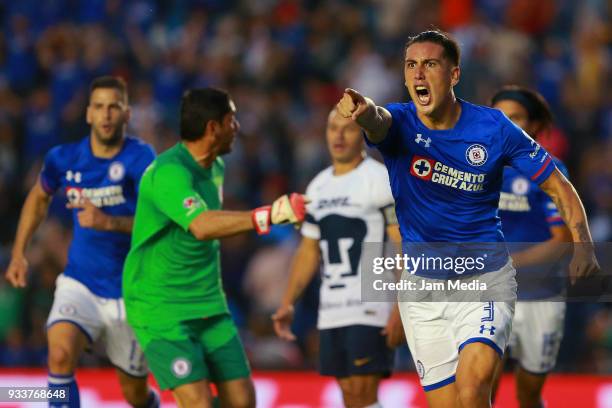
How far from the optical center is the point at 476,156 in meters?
6.76

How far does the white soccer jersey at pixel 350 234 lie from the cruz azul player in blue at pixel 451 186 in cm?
159

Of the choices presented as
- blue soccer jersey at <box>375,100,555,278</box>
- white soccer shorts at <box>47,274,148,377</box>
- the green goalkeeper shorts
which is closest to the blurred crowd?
white soccer shorts at <box>47,274,148,377</box>

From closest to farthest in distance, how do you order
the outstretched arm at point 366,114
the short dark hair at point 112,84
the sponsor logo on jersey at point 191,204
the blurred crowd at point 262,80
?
the outstretched arm at point 366,114 → the sponsor logo on jersey at point 191,204 → the short dark hair at point 112,84 → the blurred crowd at point 262,80

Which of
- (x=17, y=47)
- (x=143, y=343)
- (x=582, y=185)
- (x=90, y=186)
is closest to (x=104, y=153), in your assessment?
(x=90, y=186)

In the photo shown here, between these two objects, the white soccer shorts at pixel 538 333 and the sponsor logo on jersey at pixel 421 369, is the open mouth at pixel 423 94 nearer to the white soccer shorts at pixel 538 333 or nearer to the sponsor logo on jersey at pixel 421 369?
the sponsor logo on jersey at pixel 421 369

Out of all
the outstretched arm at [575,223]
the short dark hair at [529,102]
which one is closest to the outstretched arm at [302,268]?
the short dark hair at [529,102]

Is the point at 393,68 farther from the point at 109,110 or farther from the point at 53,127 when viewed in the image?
the point at 109,110

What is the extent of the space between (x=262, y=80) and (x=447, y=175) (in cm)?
906

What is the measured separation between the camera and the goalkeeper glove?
21.7ft

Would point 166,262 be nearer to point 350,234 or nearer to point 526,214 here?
point 350,234

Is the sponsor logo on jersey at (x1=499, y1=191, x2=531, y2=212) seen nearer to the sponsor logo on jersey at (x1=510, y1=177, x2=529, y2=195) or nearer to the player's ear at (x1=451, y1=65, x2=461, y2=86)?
the sponsor logo on jersey at (x1=510, y1=177, x2=529, y2=195)

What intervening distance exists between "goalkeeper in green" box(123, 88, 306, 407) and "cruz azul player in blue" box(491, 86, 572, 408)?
2188 mm

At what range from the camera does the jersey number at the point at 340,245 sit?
862 centimetres

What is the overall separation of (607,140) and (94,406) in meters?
6.88
